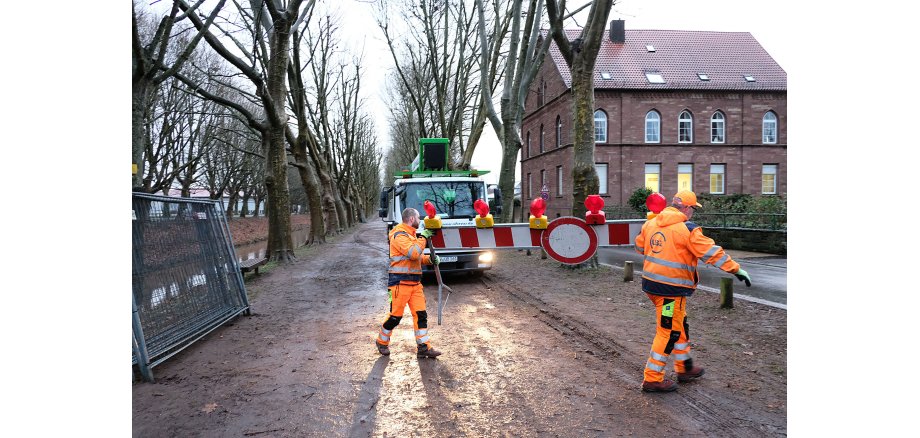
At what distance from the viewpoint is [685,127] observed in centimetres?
3647

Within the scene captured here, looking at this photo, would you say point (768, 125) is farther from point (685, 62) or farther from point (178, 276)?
point (178, 276)

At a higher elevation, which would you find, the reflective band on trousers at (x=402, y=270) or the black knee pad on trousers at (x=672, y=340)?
the reflective band on trousers at (x=402, y=270)

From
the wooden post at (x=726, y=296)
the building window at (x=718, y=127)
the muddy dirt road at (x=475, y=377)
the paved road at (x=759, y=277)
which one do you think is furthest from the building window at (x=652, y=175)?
the wooden post at (x=726, y=296)

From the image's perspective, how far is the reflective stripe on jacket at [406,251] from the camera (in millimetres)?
5789

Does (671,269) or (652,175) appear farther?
(652,175)

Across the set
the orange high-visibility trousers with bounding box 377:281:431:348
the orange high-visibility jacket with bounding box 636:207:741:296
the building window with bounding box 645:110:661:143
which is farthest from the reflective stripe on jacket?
the building window with bounding box 645:110:661:143

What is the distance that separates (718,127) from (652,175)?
215 inches

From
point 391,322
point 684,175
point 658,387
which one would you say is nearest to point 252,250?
point 391,322

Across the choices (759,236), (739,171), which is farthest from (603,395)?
(739,171)

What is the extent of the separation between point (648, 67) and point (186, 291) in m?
36.3

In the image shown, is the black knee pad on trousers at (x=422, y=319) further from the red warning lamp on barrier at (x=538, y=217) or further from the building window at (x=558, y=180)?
the building window at (x=558, y=180)

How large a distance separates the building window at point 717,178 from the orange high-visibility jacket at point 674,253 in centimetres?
3519

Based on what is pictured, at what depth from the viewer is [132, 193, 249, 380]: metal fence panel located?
19.1ft

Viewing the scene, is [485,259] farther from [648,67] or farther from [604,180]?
[648,67]
